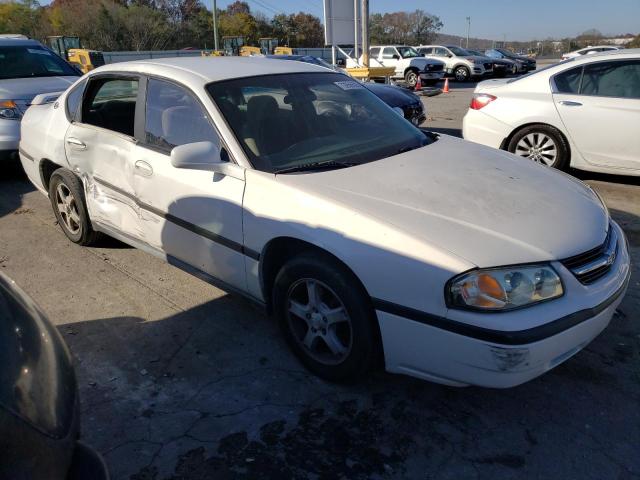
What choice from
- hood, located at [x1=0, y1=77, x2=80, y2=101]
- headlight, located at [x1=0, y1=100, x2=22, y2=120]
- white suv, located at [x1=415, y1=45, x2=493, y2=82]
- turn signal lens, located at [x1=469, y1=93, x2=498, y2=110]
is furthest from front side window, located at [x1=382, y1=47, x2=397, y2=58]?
headlight, located at [x1=0, y1=100, x2=22, y2=120]

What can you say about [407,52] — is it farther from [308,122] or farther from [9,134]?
[308,122]

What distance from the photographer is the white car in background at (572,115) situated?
18.5 ft

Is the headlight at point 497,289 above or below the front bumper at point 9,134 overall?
below

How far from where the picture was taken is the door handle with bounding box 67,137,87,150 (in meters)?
4.06

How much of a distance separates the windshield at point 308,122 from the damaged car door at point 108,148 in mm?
889

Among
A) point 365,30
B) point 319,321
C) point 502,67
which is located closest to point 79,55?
point 365,30

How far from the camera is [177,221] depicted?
10.8 feet

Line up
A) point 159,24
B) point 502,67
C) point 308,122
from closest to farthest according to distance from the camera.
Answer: point 308,122 → point 502,67 → point 159,24

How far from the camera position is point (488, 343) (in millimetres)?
2162

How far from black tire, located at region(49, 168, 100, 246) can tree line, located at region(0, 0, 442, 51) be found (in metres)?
55.4

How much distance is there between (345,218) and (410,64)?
850 inches

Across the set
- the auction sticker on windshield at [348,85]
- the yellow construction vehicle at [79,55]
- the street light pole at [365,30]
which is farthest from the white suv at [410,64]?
the auction sticker on windshield at [348,85]

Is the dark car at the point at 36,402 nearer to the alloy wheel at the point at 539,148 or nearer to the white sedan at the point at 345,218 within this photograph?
the white sedan at the point at 345,218

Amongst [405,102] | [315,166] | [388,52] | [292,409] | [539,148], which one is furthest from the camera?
[388,52]
